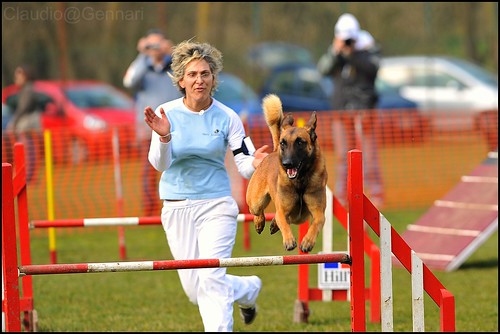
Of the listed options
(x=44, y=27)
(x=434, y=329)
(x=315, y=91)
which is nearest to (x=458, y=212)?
(x=434, y=329)

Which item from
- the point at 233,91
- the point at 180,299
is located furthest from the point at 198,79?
the point at 233,91

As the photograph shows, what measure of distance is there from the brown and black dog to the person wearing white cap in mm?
7425

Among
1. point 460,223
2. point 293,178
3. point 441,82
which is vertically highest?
point 441,82

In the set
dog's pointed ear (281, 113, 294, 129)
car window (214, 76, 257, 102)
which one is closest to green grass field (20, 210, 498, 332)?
dog's pointed ear (281, 113, 294, 129)

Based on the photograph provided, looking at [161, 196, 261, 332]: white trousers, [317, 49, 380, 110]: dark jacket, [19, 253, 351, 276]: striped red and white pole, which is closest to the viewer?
[19, 253, 351, 276]: striped red and white pole

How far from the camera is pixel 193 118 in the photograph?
577 cm

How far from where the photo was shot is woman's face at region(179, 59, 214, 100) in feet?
18.6

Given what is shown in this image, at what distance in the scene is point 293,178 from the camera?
4.72 m

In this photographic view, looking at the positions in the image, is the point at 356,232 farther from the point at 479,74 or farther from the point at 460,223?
the point at 479,74

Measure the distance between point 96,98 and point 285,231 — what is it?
16232mm

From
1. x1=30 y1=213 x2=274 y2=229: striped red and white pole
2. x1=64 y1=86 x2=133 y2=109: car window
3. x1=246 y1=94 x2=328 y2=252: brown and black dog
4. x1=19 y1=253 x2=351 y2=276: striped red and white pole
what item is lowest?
x1=19 y1=253 x2=351 y2=276: striped red and white pole

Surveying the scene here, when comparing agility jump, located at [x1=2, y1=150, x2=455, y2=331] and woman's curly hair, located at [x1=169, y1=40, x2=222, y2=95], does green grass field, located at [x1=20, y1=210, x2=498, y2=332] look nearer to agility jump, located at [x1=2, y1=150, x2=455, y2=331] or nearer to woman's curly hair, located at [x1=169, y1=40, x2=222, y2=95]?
agility jump, located at [x1=2, y1=150, x2=455, y2=331]

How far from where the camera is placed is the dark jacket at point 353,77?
12750 mm

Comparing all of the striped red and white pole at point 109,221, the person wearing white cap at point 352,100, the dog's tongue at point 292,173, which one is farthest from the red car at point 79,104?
the dog's tongue at point 292,173
